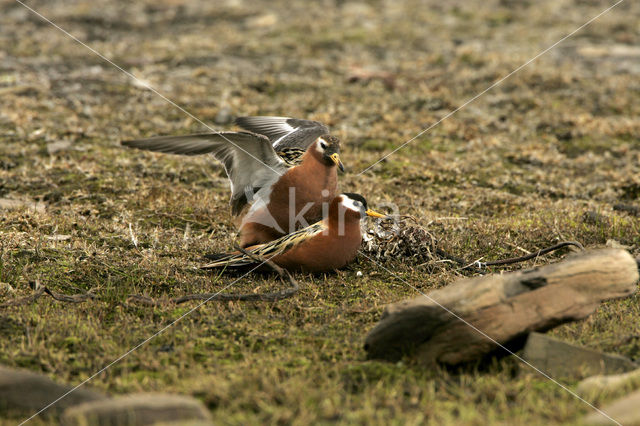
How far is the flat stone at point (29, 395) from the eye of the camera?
3.30m

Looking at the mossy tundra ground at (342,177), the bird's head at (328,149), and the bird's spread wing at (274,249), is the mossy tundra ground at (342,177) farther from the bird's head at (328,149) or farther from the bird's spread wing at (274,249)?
the bird's head at (328,149)

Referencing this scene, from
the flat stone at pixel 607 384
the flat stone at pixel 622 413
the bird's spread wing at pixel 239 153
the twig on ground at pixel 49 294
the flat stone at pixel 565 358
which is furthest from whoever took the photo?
the bird's spread wing at pixel 239 153

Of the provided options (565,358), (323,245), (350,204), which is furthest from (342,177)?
(565,358)

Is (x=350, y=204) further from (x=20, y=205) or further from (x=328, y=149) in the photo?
(x=20, y=205)

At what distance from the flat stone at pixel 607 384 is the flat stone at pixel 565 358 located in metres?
0.23

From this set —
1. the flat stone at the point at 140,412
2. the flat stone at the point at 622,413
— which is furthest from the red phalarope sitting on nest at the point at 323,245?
the flat stone at the point at 622,413

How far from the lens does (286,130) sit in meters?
7.84

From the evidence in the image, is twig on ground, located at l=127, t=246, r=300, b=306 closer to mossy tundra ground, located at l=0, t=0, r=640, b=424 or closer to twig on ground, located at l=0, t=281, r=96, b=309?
mossy tundra ground, located at l=0, t=0, r=640, b=424

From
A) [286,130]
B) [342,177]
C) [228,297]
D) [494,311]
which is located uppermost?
[286,130]

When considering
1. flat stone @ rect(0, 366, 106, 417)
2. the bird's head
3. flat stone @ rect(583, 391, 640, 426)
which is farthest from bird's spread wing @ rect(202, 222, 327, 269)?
flat stone @ rect(583, 391, 640, 426)

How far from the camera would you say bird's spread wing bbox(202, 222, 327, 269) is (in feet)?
18.2

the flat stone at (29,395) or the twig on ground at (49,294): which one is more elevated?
the flat stone at (29,395)

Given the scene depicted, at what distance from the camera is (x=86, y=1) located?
17.2 m

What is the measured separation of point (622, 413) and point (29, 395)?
2.87 meters
